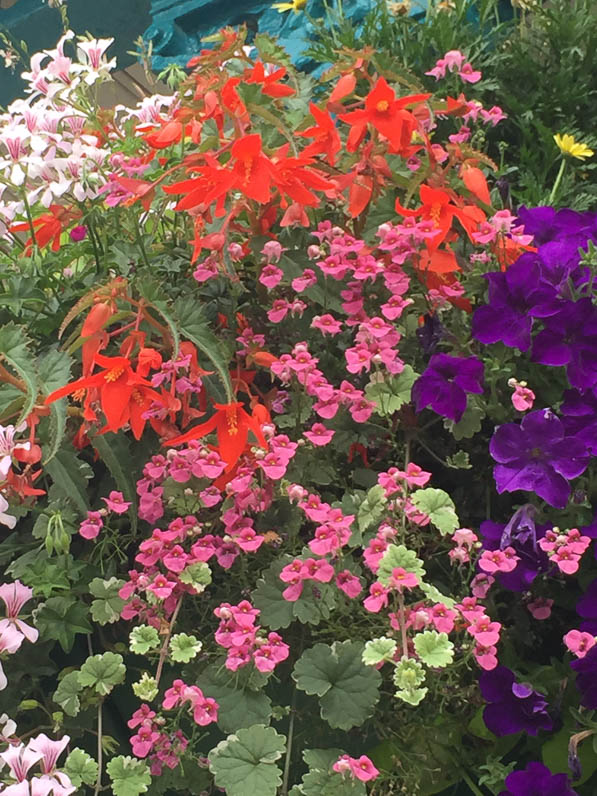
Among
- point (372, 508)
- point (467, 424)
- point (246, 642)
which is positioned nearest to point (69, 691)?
point (246, 642)

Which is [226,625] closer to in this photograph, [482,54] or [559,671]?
[559,671]

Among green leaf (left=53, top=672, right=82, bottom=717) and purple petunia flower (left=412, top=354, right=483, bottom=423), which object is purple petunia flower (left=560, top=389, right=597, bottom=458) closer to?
purple petunia flower (left=412, top=354, right=483, bottom=423)

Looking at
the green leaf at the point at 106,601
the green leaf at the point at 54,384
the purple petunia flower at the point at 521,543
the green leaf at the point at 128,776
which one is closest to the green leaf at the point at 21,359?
the green leaf at the point at 54,384

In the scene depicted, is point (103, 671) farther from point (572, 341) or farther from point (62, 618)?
point (572, 341)

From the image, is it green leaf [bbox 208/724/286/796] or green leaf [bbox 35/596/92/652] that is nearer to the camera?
green leaf [bbox 208/724/286/796]

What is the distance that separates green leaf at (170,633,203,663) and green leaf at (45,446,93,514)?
0.14m

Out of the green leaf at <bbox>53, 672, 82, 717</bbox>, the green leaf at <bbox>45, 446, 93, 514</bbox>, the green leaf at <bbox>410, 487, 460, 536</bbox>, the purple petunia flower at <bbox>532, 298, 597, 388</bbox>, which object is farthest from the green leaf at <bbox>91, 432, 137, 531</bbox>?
the purple petunia flower at <bbox>532, 298, 597, 388</bbox>

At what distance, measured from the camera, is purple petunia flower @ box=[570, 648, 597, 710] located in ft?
1.94

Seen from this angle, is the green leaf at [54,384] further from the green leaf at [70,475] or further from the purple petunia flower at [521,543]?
the purple petunia flower at [521,543]

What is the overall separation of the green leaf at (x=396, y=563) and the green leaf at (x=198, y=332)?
0.16 meters

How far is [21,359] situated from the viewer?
2.15 feet

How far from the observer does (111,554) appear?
0.75 m

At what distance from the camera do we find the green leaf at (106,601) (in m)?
0.65

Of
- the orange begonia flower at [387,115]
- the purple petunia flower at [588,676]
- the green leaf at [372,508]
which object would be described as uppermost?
the orange begonia flower at [387,115]
